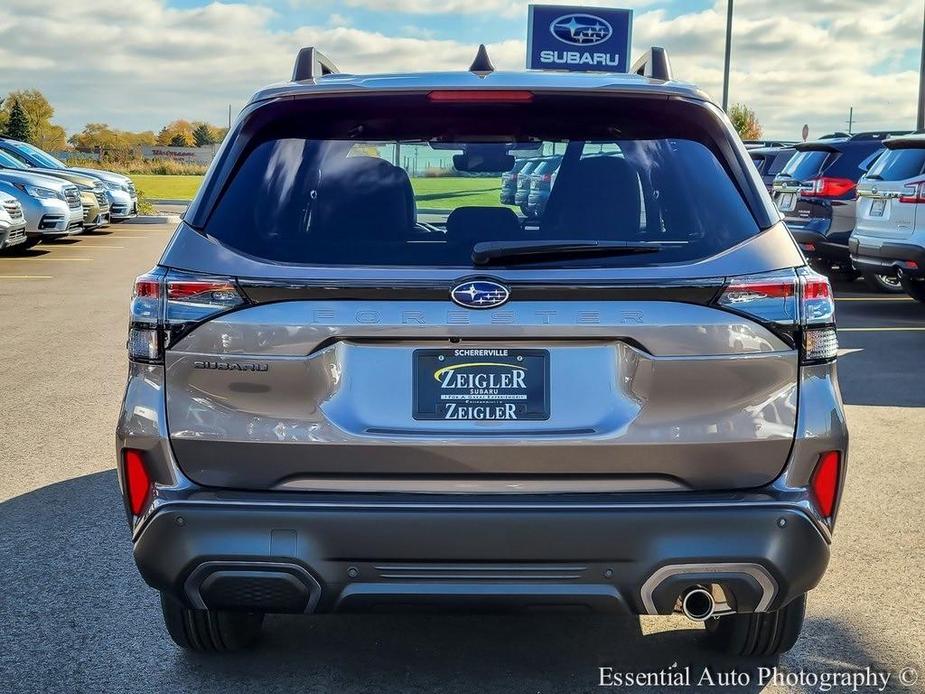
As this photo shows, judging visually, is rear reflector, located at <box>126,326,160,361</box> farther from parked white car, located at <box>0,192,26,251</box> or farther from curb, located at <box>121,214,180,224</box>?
curb, located at <box>121,214,180,224</box>

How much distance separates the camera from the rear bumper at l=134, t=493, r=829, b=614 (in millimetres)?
3078

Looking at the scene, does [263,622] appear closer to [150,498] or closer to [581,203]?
[150,498]

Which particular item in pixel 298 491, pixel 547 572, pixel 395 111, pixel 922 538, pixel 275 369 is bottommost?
pixel 922 538

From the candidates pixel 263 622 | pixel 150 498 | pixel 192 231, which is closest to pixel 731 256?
pixel 192 231

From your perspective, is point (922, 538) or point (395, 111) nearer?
point (395, 111)

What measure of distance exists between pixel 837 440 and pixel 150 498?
1.86 m

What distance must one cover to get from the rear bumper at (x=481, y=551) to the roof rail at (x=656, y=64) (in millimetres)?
1521

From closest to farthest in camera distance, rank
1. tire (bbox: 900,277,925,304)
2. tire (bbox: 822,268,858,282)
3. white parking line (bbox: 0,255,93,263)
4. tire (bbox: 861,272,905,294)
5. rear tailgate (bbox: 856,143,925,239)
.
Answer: rear tailgate (bbox: 856,143,925,239), tire (bbox: 900,277,925,304), tire (bbox: 861,272,905,294), tire (bbox: 822,268,858,282), white parking line (bbox: 0,255,93,263)

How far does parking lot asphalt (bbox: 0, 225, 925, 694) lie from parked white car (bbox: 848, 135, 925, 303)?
5612mm

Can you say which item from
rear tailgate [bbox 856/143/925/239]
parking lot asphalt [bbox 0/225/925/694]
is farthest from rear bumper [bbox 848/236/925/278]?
parking lot asphalt [bbox 0/225/925/694]

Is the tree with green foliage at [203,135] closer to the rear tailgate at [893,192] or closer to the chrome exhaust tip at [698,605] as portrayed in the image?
the rear tailgate at [893,192]

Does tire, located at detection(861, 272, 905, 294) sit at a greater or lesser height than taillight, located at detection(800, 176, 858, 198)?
lesser

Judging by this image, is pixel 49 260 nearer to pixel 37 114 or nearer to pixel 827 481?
pixel 827 481

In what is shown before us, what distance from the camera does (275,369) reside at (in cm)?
316
